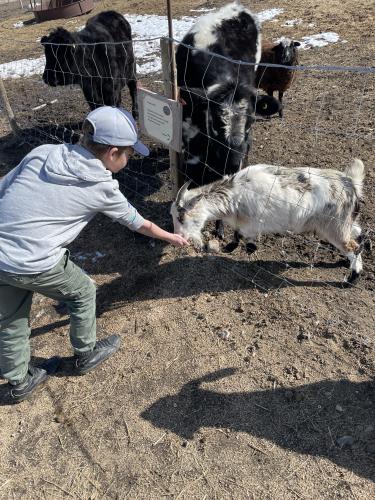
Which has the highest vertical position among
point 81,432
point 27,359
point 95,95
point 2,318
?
point 95,95

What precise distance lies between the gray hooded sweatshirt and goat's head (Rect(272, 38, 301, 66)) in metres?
5.92

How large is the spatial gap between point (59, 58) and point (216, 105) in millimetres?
3444

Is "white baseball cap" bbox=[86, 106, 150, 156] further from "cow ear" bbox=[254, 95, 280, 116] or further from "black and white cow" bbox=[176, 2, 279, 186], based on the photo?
"cow ear" bbox=[254, 95, 280, 116]

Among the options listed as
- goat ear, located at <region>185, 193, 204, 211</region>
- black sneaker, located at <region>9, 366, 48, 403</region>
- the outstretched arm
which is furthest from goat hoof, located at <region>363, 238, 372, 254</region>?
black sneaker, located at <region>9, 366, 48, 403</region>

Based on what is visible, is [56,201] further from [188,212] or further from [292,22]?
[292,22]

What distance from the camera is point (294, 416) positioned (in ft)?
9.77

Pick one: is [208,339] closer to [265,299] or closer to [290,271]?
[265,299]

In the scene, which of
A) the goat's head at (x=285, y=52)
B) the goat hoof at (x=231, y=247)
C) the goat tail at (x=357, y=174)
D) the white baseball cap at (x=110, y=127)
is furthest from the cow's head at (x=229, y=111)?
the goat's head at (x=285, y=52)

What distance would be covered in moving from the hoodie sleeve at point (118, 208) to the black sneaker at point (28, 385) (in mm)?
1473

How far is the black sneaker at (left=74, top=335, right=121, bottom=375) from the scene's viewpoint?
3.37 m

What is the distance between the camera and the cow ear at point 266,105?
5207 millimetres

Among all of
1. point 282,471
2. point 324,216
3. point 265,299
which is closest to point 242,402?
point 282,471

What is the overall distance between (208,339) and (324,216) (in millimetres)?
1602

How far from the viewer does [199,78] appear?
5461mm
